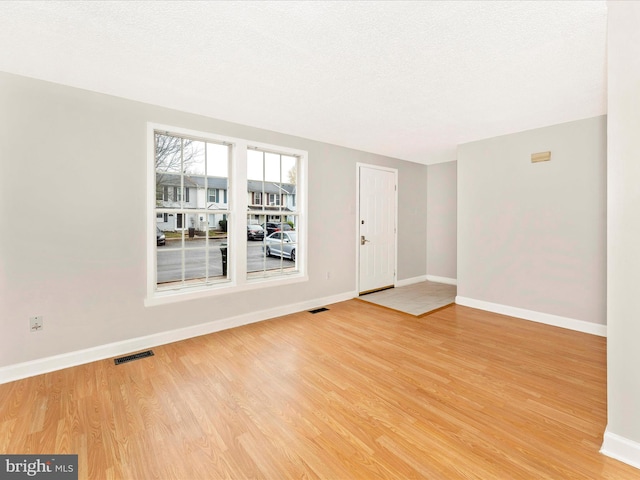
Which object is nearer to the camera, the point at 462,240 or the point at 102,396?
the point at 102,396

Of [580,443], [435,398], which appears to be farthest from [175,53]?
[580,443]

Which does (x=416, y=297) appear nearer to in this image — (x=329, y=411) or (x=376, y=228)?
(x=376, y=228)

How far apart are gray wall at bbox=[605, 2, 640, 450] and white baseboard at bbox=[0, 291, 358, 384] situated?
329cm

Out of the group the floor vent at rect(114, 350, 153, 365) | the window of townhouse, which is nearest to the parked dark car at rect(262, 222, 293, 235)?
the window of townhouse

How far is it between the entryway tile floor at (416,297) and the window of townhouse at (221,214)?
1459 mm

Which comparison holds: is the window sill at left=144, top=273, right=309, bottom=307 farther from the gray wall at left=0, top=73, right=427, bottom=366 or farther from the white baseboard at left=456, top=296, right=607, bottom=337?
the white baseboard at left=456, top=296, right=607, bottom=337

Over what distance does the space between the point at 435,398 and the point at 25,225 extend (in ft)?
11.9

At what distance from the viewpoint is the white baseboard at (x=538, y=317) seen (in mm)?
3416

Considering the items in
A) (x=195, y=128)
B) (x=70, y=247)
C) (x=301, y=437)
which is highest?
(x=195, y=128)

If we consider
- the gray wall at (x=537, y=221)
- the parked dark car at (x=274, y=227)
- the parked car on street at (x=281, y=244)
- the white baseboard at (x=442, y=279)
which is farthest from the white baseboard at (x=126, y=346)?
the white baseboard at (x=442, y=279)

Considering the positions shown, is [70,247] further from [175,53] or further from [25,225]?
[175,53]

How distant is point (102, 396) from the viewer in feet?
7.10

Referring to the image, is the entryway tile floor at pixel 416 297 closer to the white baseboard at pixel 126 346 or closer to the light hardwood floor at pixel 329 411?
the light hardwood floor at pixel 329 411

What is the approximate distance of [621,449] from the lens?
158 centimetres
